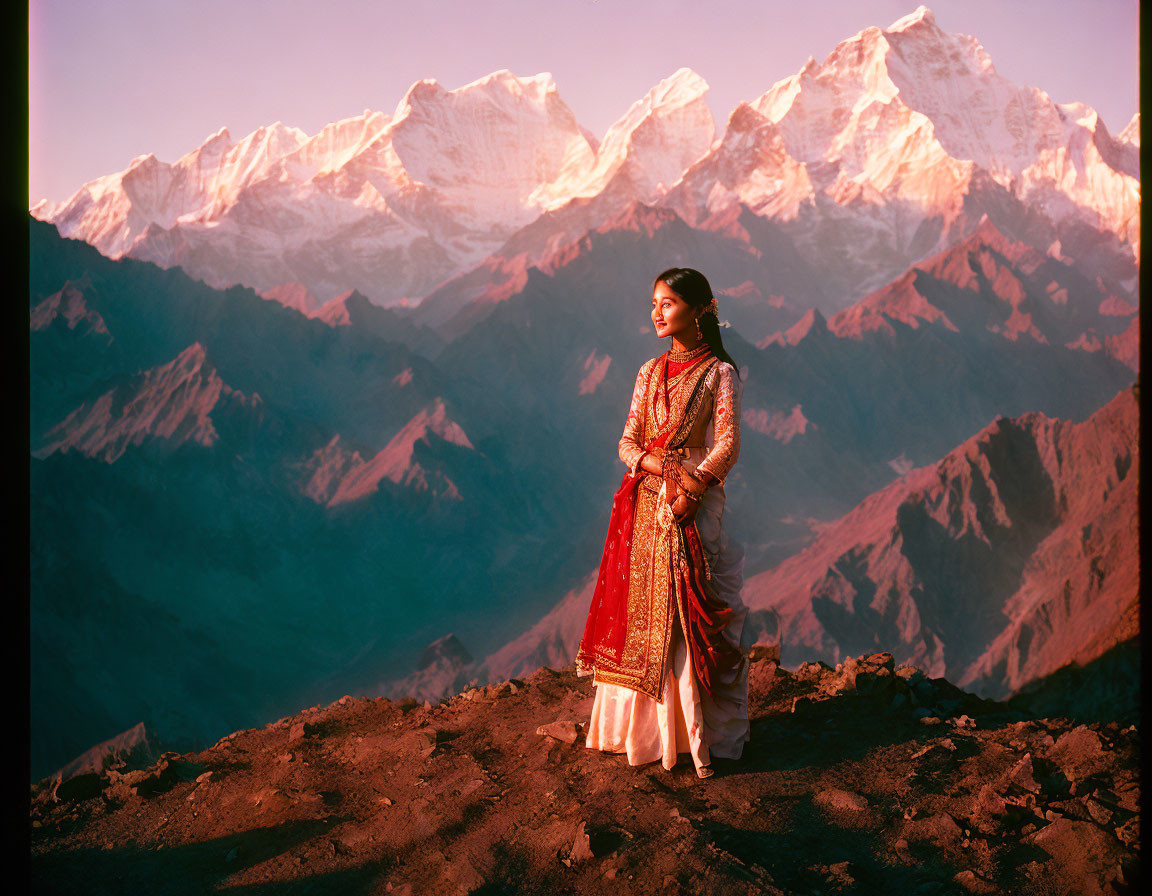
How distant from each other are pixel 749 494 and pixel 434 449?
2047 cm

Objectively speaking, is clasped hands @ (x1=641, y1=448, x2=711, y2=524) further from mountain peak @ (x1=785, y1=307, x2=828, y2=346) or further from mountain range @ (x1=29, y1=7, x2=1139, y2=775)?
mountain peak @ (x1=785, y1=307, x2=828, y2=346)

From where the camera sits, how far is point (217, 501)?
47812mm

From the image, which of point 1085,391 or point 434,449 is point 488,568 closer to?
point 434,449

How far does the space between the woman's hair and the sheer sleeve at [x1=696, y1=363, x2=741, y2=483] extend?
0.07 meters

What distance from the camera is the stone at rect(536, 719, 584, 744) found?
4672mm

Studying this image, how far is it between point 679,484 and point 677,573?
45cm

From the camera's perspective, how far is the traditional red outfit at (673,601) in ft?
13.8

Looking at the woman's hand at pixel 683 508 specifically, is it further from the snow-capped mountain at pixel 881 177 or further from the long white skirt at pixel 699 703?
the snow-capped mountain at pixel 881 177

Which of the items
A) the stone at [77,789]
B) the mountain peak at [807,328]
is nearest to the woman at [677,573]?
the stone at [77,789]

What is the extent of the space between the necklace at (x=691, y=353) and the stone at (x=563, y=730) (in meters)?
2.08

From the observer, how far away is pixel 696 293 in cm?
432

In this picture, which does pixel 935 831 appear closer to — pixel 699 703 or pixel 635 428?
pixel 699 703

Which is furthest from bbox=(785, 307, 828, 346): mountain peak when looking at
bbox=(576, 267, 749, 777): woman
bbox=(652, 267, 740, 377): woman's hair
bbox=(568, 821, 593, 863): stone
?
bbox=(568, 821, 593, 863): stone

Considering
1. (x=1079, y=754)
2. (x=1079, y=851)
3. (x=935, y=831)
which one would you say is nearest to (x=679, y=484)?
(x=935, y=831)
